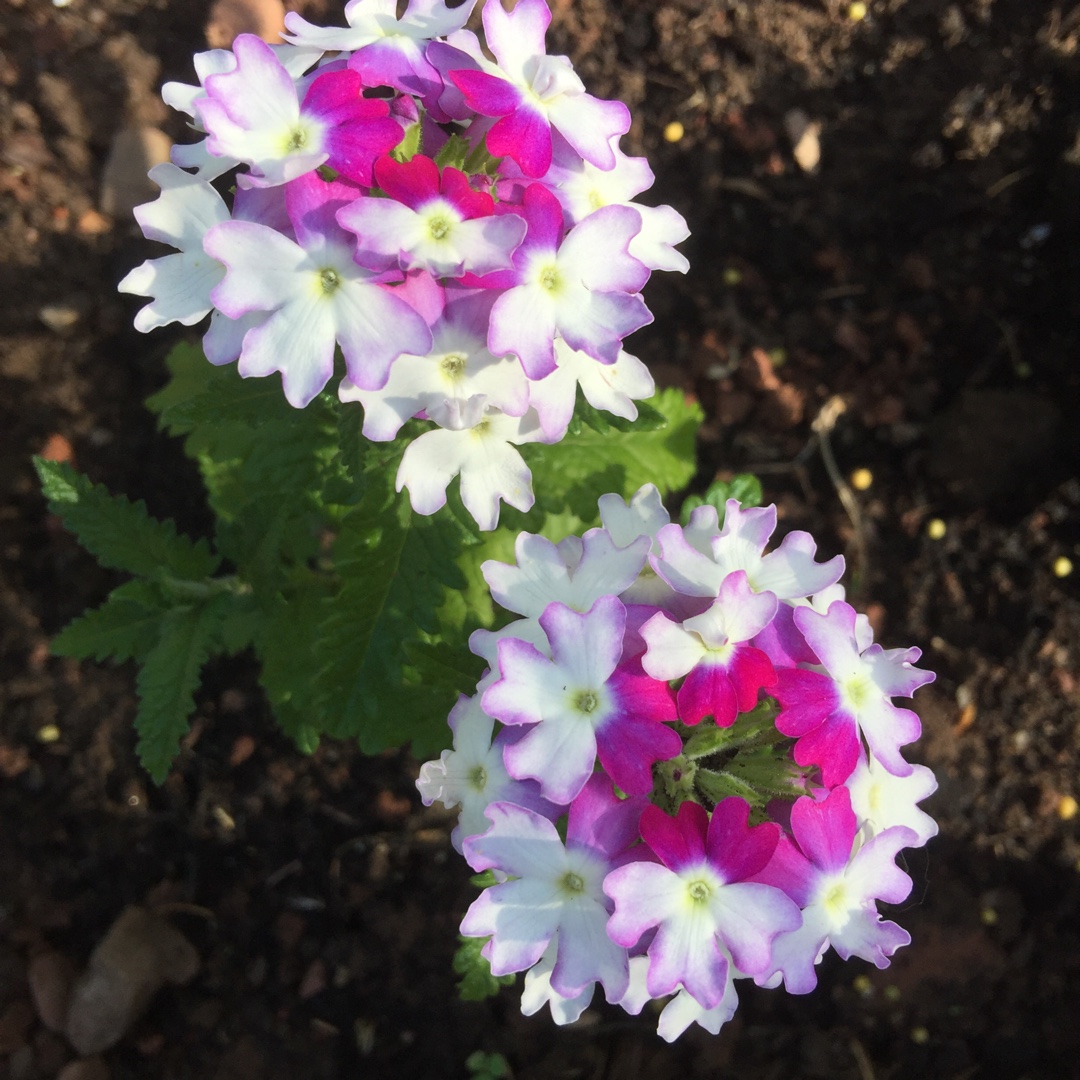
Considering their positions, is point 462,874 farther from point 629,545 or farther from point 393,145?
point 393,145

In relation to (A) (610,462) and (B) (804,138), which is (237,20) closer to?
(B) (804,138)

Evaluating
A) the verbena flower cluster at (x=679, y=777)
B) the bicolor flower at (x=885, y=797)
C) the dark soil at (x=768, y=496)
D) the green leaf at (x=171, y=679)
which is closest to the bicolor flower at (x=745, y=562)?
the verbena flower cluster at (x=679, y=777)

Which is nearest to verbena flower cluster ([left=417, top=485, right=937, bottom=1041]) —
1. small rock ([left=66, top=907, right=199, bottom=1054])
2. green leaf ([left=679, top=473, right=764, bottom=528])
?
green leaf ([left=679, top=473, right=764, bottom=528])

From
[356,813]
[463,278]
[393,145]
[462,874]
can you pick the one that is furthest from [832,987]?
[393,145]

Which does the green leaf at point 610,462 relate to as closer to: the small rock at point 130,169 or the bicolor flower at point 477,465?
the bicolor flower at point 477,465

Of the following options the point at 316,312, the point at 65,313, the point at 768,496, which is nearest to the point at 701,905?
the point at 316,312
